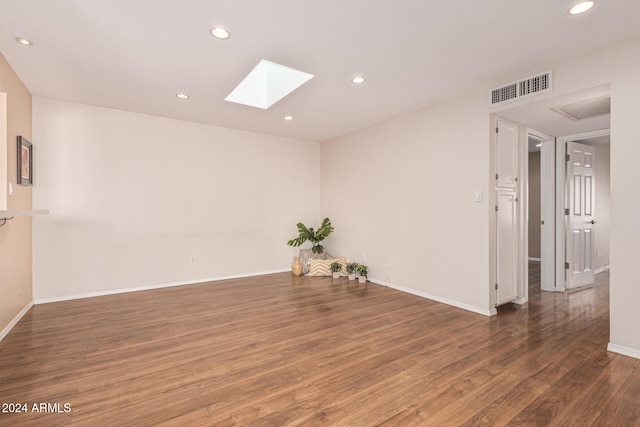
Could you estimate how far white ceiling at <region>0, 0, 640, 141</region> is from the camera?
2119 mm

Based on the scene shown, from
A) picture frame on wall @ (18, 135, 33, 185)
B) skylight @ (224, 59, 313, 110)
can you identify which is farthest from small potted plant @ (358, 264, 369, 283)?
picture frame on wall @ (18, 135, 33, 185)

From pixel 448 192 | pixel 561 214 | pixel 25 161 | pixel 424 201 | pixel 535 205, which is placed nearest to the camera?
pixel 25 161

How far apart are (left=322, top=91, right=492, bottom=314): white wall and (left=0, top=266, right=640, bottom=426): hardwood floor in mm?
527

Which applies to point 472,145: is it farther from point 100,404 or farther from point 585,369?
point 100,404

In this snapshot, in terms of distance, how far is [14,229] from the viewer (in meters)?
3.21

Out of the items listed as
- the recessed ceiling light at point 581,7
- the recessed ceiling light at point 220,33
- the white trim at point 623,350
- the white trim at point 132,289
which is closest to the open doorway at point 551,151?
the recessed ceiling light at point 581,7

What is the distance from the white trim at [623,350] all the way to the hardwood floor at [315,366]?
103 millimetres

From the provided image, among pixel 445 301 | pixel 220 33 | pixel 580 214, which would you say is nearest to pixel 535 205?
pixel 580 214

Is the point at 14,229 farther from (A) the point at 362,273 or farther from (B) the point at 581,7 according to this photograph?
(B) the point at 581,7

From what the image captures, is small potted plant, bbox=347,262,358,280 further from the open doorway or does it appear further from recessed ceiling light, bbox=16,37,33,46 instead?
recessed ceiling light, bbox=16,37,33,46

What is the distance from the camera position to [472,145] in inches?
142

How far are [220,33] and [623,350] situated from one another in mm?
4197

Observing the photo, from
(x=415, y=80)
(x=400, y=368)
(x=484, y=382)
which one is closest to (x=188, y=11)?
(x=415, y=80)

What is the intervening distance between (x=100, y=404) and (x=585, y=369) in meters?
3.39
